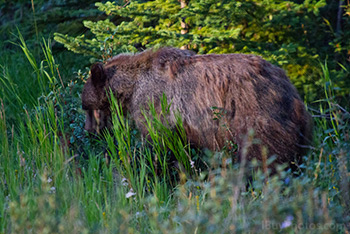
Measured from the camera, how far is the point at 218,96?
191 inches

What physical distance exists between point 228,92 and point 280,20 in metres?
2.79

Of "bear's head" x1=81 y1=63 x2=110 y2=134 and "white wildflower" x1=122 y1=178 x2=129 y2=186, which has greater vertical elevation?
"bear's head" x1=81 y1=63 x2=110 y2=134

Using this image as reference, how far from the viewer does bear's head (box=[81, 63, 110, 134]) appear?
559 centimetres

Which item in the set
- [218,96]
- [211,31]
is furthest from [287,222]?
[211,31]

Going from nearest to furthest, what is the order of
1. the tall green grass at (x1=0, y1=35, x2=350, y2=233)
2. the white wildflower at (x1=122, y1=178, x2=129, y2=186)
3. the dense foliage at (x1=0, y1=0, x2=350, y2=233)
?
the tall green grass at (x1=0, y1=35, x2=350, y2=233)
the dense foliage at (x1=0, y1=0, x2=350, y2=233)
the white wildflower at (x1=122, y1=178, x2=129, y2=186)

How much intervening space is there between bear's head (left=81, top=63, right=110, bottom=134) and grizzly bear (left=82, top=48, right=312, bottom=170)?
0.01 meters

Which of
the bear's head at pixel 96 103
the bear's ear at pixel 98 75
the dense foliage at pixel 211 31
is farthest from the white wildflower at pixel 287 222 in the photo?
the dense foliage at pixel 211 31

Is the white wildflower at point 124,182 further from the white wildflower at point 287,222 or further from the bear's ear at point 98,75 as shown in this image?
the white wildflower at point 287,222

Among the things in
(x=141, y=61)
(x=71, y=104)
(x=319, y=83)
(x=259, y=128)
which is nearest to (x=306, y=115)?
(x=259, y=128)

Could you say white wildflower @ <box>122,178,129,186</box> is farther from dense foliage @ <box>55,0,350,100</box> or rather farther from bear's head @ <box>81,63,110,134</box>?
dense foliage @ <box>55,0,350,100</box>

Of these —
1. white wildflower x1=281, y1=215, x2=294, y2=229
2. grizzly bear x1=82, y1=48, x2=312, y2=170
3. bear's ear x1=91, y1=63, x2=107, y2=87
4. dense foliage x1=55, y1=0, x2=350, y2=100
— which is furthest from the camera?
dense foliage x1=55, y1=0, x2=350, y2=100

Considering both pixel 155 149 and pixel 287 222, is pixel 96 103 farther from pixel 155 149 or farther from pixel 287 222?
pixel 287 222

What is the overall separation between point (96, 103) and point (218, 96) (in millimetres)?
1590

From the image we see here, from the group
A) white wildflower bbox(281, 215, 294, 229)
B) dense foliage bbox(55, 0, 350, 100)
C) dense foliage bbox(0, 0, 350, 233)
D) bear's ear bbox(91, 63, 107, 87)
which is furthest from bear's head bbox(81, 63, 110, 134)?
white wildflower bbox(281, 215, 294, 229)
